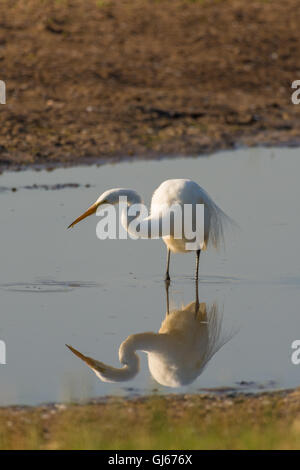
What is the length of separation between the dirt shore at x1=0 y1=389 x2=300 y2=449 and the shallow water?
0.83 feet

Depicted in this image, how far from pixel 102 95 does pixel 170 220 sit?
6.81 meters

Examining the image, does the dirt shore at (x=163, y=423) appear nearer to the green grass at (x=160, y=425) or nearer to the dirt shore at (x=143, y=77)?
the green grass at (x=160, y=425)

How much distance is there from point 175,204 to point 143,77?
292 inches

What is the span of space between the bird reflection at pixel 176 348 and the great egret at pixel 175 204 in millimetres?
685

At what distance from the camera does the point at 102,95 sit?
14.6 metres

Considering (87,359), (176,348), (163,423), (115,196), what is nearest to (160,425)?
(163,423)

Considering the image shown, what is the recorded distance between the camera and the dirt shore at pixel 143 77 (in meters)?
13.4

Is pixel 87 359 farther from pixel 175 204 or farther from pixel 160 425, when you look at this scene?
pixel 175 204

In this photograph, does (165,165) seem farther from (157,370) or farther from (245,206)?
(157,370)

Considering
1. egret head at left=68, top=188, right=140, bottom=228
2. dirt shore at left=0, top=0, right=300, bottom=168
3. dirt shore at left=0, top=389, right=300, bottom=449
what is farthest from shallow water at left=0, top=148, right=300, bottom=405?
dirt shore at left=0, top=0, right=300, bottom=168

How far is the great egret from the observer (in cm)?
796

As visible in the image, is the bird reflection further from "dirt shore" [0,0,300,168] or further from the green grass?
"dirt shore" [0,0,300,168]

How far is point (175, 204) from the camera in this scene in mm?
8227
